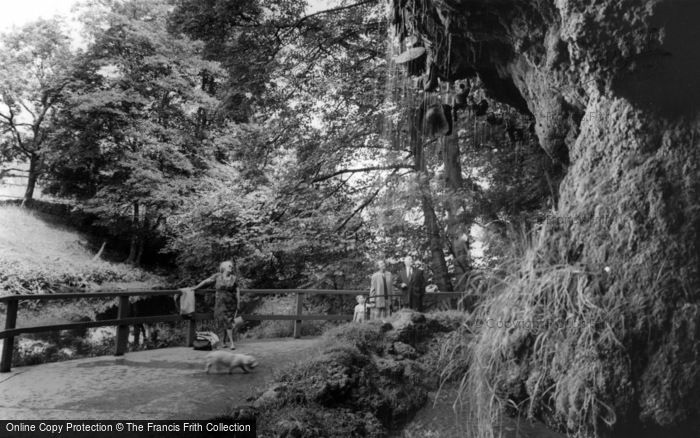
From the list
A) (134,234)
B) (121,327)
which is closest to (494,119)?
(121,327)

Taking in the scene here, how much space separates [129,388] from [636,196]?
203 inches

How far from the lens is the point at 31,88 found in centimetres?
1638

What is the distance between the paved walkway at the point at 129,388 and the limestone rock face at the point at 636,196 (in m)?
3.19

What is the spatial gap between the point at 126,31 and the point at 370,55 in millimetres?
10726

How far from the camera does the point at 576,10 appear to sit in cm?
292

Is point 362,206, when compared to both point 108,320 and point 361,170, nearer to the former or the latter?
point 361,170

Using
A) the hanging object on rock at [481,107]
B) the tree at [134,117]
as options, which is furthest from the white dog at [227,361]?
the tree at [134,117]

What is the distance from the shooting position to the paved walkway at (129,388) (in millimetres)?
4156

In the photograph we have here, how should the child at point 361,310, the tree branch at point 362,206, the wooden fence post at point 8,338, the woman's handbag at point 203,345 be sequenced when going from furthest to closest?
the tree branch at point 362,206 → the child at point 361,310 → the woman's handbag at point 203,345 → the wooden fence post at point 8,338

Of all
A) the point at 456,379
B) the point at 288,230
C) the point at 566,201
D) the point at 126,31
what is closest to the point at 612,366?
the point at 566,201

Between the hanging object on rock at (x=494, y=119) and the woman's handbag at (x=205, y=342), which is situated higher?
the hanging object on rock at (x=494, y=119)

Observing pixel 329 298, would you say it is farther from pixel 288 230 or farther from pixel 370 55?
pixel 370 55

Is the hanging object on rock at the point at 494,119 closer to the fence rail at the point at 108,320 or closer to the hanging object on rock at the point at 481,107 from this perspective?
the hanging object on rock at the point at 481,107

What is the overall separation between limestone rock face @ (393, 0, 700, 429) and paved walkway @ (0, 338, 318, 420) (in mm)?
3190
